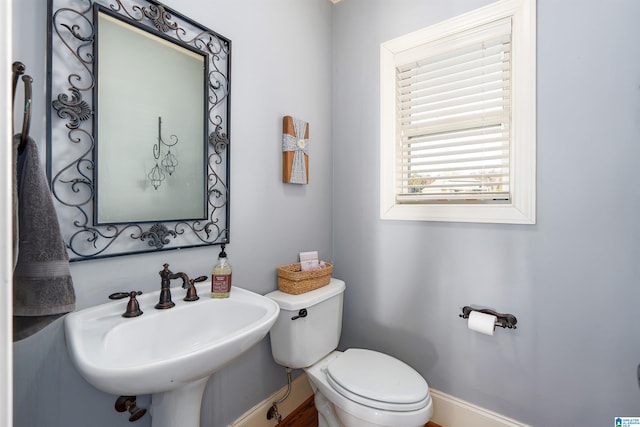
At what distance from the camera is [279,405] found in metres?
1.58

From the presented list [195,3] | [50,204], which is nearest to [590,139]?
[195,3]

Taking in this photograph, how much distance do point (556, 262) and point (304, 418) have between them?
1512 millimetres

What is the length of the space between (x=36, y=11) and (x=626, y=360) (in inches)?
92.6

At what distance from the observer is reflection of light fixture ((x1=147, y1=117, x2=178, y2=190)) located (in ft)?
3.54

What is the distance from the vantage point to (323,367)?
1.45 m

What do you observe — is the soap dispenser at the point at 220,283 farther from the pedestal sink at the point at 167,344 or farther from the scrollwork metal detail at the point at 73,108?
the scrollwork metal detail at the point at 73,108

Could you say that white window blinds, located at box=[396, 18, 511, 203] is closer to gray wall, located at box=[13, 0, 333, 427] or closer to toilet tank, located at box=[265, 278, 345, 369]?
gray wall, located at box=[13, 0, 333, 427]

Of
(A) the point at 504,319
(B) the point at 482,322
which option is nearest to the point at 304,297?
(B) the point at 482,322

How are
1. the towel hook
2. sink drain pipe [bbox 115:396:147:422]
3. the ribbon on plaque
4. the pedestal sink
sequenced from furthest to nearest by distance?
1. the ribbon on plaque
2. sink drain pipe [bbox 115:396:147:422]
3. the pedestal sink
4. the towel hook

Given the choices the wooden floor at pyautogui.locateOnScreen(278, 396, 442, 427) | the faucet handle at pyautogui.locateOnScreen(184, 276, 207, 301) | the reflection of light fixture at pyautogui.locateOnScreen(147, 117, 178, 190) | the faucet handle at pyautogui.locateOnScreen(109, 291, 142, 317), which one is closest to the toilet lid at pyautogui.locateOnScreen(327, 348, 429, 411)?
the wooden floor at pyautogui.locateOnScreen(278, 396, 442, 427)

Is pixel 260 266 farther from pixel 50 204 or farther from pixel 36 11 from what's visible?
pixel 36 11

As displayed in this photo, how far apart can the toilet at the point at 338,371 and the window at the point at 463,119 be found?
0.70m

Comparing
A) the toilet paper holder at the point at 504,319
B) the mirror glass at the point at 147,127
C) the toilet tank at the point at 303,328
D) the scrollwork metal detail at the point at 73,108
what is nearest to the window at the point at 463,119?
the toilet paper holder at the point at 504,319

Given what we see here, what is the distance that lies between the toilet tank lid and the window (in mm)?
537
